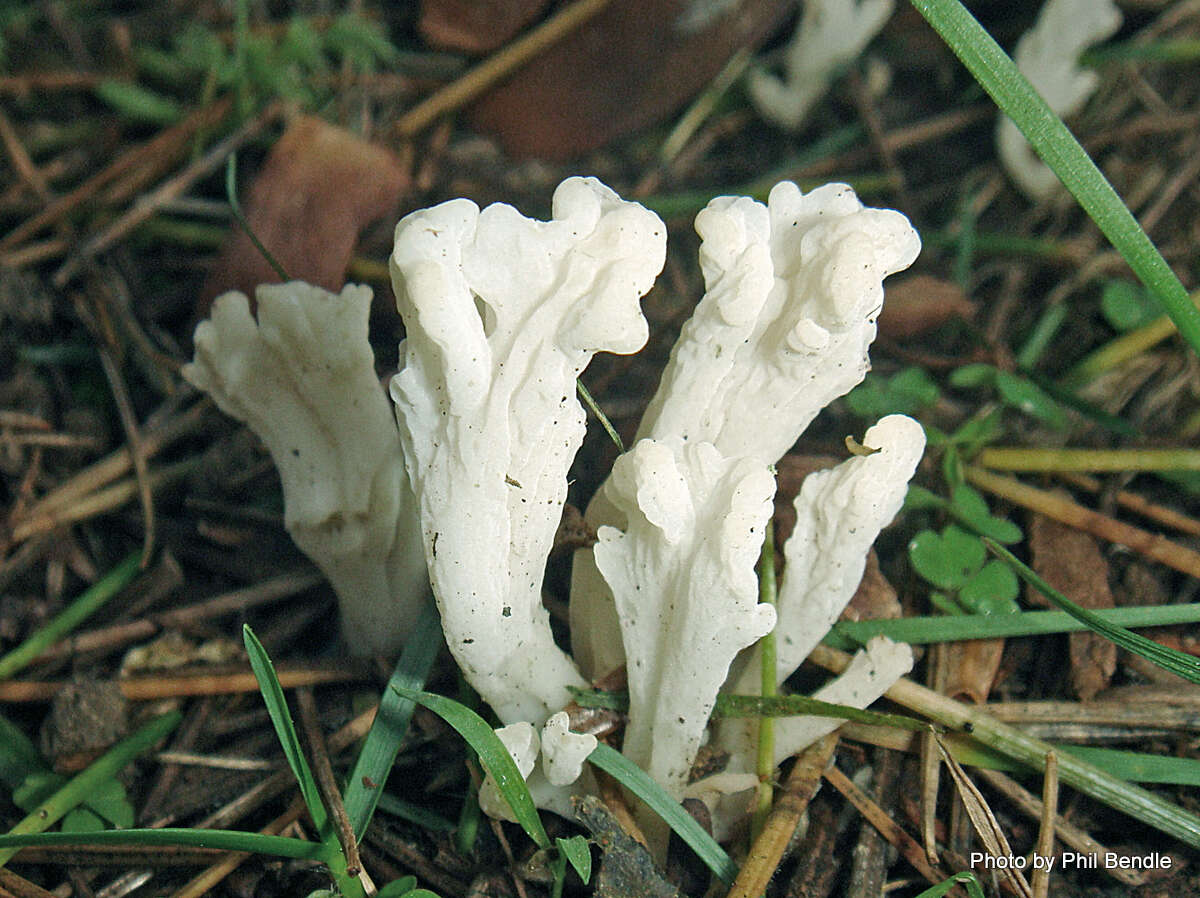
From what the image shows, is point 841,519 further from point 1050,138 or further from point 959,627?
point 1050,138

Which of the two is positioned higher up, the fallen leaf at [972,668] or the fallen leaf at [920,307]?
the fallen leaf at [920,307]

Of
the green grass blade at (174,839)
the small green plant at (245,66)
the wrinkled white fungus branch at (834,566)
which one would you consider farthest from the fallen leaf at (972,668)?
the small green plant at (245,66)

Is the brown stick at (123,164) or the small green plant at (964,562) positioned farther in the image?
the brown stick at (123,164)

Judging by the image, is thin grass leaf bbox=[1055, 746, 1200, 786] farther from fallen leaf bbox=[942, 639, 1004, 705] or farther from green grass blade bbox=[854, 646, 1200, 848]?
fallen leaf bbox=[942, 639, 1004, 705]

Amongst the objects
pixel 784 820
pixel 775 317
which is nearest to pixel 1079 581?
pixel 784 820

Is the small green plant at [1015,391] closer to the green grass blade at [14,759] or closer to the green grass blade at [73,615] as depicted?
the green grass blade at [73,615]

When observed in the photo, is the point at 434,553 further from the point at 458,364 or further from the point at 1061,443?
the point at 1061,443

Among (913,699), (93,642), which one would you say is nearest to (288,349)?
(93,642)
